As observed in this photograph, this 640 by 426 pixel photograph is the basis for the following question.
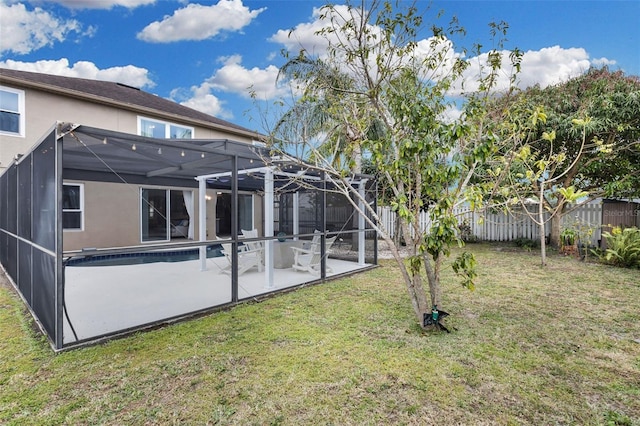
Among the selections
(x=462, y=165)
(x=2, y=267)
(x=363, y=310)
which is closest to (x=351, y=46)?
(x=462, y=165)

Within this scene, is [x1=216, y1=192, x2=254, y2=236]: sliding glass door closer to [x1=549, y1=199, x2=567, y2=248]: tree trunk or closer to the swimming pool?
the swimming pool

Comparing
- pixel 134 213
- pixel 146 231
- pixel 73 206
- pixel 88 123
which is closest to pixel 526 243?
pixel 146 231

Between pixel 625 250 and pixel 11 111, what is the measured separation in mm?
16510

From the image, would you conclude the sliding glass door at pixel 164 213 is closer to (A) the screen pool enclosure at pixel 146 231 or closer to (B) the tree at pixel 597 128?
(A) the screen pool enclosure at pixel 146 231

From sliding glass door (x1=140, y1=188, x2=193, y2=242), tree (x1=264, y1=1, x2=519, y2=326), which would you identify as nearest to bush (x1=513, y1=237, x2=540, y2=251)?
tree (x1=264, y1=1, x2=519, y2=326)

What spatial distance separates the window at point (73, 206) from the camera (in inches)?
394

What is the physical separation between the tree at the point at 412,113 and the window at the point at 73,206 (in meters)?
8.48

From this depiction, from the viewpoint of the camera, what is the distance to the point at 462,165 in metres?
3.54

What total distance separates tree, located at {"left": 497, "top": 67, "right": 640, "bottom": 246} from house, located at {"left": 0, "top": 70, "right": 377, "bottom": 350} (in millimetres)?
5544

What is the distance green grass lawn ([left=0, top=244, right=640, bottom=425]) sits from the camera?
253 cm

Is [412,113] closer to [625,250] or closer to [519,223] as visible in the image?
[625,250]

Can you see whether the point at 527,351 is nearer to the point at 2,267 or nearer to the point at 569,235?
the point at 569,235

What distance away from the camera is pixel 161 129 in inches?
496

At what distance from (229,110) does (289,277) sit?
12389mm
